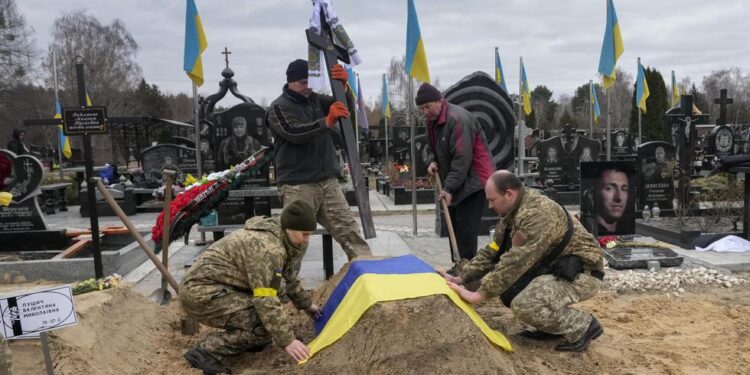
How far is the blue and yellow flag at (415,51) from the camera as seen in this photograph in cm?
812

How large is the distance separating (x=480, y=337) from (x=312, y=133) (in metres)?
2.27

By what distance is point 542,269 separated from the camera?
12.5ft

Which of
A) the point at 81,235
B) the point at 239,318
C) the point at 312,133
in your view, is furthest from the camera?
the point at 81,235

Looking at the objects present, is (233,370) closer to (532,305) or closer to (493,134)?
(532,305)

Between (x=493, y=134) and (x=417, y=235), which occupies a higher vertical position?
(x=493, y=134)

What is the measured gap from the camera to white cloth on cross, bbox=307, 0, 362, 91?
4805mm

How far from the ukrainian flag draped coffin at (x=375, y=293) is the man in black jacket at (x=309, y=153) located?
3.79 feet

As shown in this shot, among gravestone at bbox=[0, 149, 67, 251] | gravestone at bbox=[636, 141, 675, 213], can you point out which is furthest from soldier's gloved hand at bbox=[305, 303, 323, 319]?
gravestone at bbox=[636, 141, 675, 213]

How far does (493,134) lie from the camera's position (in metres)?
8.95

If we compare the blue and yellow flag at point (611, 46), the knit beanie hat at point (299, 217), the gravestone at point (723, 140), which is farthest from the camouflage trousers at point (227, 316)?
the gravestone at point (723, 140)

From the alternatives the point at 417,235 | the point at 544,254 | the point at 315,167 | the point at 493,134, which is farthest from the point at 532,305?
the point at 493,134

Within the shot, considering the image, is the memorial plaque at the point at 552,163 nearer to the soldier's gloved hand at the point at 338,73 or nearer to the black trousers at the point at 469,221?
the black trousers at the point at 469,221

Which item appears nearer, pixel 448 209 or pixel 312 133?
pixel 312 133

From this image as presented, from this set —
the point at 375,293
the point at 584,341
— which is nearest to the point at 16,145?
the point at 375,293
